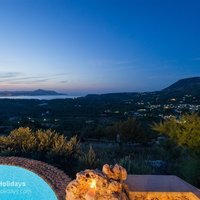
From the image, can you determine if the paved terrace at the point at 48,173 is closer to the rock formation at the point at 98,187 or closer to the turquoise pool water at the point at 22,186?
the turquoise pool water at the point at 22,186

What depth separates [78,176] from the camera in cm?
539

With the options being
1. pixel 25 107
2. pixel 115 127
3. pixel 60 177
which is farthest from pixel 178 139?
pixel 25 107

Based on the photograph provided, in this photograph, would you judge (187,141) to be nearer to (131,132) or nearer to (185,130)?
(185,130)

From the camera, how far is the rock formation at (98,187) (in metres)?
5.17

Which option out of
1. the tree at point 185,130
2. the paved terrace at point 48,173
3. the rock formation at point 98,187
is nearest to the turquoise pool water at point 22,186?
the paved terrace at point 48,173

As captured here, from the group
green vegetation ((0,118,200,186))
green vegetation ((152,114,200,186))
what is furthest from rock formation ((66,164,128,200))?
green vegetation ((152,114,200,186))

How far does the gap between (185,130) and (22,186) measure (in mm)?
7055

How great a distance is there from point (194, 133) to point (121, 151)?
4.75 metres

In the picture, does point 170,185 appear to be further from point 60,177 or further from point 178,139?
point 178,139

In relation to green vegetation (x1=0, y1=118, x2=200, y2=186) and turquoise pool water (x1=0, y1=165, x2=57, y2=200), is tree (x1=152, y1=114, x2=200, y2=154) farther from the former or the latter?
turquoise pool water (x1=0, y1=165, x2=57, y2=200)

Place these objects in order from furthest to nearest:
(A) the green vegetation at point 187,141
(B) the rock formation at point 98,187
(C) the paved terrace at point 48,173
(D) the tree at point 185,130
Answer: (D) the tree at point 185,130
(A) the green vegetation at point 187,141
(C) the paved terrace at point 48,173
(B) the rock formation at point 98,187

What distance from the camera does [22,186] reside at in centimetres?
592

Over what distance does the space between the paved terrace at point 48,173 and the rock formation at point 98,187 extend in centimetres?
86

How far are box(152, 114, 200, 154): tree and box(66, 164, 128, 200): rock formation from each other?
6131 mm
